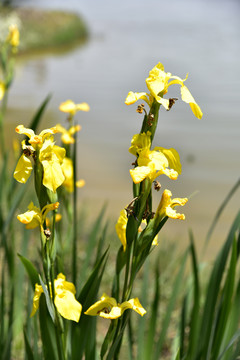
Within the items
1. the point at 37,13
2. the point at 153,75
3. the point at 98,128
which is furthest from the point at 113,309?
the point at 37,13

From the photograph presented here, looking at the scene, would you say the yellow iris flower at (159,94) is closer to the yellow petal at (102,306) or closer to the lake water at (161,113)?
the yellow petal at (102,306)

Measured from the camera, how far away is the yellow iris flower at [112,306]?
24.7 inches

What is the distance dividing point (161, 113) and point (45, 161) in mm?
6361

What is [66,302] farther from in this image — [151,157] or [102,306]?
[151,157]

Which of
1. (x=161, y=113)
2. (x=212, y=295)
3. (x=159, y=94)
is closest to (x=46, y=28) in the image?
(x=161, y=113)

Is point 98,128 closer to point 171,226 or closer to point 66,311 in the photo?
point 171,226

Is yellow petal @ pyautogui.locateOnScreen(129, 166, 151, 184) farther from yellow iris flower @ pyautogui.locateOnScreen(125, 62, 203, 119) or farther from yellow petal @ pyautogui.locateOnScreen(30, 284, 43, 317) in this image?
yellow petal @ pyautogui.locateOnScreen(30, 284, 43, 317)

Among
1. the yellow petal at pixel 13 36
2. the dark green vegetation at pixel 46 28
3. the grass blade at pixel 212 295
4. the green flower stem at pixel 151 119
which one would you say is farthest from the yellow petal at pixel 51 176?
the dark green vegetation at pixel 46 28

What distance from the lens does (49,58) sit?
13.5 metres

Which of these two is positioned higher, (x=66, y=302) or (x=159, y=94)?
(x=159, y=94)

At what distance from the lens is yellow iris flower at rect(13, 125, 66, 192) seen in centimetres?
60

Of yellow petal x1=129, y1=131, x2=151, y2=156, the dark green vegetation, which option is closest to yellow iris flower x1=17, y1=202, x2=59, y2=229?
yellow petal x1=129, y1=131, x2=151, y2=156

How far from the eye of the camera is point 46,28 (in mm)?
15477

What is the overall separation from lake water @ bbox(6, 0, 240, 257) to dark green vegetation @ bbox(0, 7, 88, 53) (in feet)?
2.15
